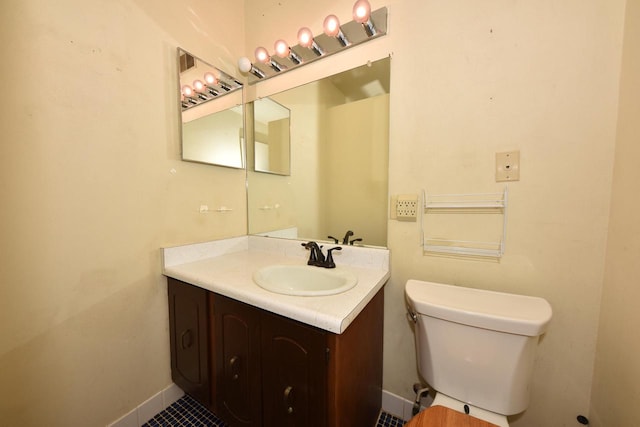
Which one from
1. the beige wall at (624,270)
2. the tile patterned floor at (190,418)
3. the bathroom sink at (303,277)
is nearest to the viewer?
the beige wall at (624,270)

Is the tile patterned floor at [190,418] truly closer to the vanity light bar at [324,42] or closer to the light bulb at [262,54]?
the vanity light bar at [324,42]

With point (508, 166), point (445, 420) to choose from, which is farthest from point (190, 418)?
point (508, 166)

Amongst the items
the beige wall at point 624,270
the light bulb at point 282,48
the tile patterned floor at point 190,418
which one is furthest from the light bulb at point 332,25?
the tile patterned floor at point 190,418

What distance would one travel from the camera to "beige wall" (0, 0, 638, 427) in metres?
0.79

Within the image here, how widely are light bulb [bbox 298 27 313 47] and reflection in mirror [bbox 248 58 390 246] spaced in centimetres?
20

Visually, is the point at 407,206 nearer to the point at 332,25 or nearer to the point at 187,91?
the point at 332,25

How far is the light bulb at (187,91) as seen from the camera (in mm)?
1248

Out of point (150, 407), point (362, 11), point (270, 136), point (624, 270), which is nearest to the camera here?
point (624, 270)

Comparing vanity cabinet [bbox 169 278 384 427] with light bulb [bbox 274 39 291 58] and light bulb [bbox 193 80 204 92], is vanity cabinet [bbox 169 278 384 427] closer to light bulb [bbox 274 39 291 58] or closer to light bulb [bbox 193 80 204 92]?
light bulb [bbox 193 80 204 92]

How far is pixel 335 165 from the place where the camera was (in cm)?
133

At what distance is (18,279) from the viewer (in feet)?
2.64

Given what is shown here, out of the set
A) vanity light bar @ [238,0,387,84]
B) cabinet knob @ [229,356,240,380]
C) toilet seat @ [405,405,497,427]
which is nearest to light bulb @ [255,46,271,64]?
vanity light bar @ [238,0,387,84]

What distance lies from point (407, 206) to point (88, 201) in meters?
1.42

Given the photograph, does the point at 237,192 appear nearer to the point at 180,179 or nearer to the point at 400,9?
the point at 180,179
